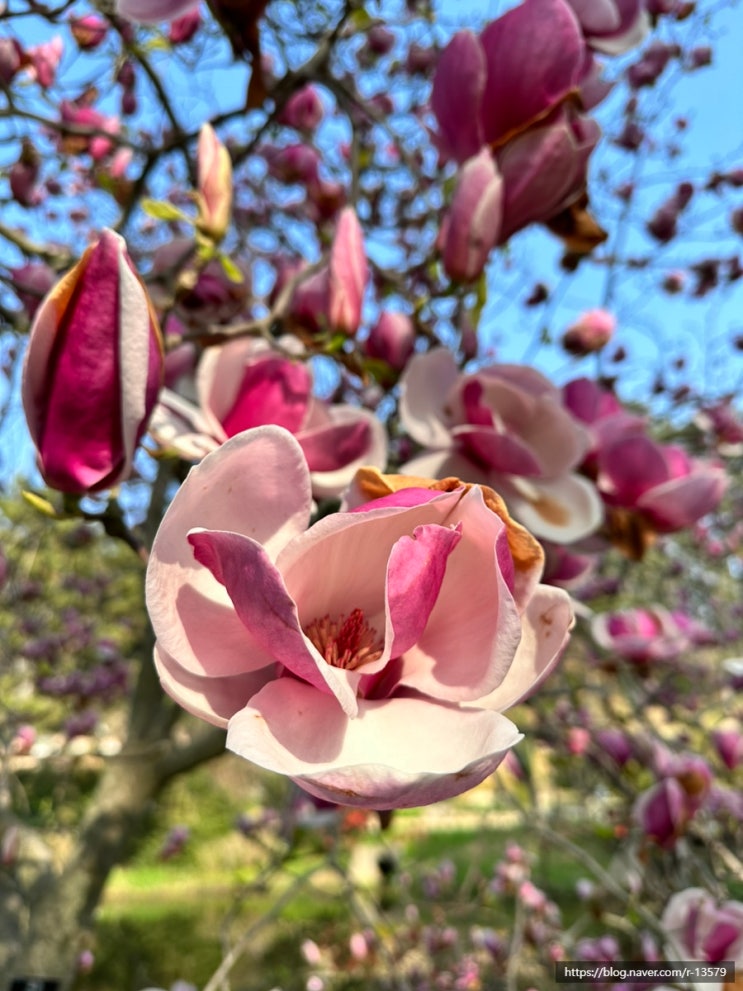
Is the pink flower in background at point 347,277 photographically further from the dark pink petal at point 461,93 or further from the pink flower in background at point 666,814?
the pink flower in background at point 666,814

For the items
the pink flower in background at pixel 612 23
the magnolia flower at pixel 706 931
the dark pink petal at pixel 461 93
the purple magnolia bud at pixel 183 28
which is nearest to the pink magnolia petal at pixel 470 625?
the dark pink petal at pixel 461 93

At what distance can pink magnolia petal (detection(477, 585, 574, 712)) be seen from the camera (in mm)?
378

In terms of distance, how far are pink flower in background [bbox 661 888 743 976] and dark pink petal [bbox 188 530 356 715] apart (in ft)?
2.34

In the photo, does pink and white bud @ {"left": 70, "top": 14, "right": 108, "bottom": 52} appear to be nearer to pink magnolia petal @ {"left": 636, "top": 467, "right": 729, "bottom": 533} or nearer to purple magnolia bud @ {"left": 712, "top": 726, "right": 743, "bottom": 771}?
pink magnolia petal @ {"left": 636, "top": 467, "right": 729, "bottom": 533}

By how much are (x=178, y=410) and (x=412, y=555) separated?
31cm

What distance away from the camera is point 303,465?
0.38 meters

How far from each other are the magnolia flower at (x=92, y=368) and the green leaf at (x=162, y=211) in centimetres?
21

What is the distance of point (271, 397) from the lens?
60cm

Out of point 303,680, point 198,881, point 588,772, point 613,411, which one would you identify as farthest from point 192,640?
point 198,881

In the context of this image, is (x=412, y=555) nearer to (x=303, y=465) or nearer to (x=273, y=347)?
(x=303, y=465)

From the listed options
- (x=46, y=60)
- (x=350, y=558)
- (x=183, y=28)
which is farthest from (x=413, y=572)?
(x=46, y=60)

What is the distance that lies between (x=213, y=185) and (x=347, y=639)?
43cm

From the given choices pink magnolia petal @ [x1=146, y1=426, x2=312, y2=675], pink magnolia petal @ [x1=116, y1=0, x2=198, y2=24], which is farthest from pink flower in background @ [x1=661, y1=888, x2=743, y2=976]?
pink magnolia petal @ [x1=116, y1=0, x2=198, y2=24]

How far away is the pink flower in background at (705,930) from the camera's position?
0.83 meters
